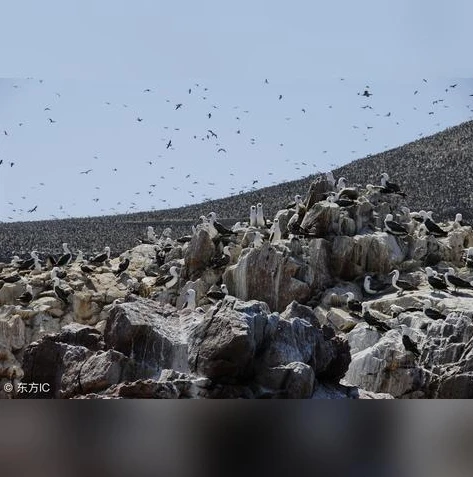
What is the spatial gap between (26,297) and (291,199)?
3.77 metres

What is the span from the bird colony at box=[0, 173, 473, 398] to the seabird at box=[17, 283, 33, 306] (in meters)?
0.02

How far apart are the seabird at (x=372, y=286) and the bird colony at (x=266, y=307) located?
0.02 metres

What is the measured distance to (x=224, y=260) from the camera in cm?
1098

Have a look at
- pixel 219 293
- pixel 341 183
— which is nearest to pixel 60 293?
pixel 219 293

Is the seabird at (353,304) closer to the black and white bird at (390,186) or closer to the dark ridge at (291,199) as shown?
the dark ridge at (291,199)

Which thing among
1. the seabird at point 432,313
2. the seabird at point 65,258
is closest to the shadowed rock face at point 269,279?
the seabird at point 432,313

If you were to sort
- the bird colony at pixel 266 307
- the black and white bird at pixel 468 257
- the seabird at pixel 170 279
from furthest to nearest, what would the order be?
the seabird at pixel 170 279, the black and white bird at pixel 468 257, the bird colony at pixel 266 307

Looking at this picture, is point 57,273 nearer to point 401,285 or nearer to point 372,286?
point 372,286

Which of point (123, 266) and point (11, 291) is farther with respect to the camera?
point (123, 266)

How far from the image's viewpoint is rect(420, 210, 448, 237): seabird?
36.6 ft

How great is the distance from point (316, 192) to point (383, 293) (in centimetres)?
180

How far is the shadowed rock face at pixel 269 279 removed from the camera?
998 cm

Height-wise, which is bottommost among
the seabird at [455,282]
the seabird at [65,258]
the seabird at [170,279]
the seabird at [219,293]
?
the seabird at [219,293]

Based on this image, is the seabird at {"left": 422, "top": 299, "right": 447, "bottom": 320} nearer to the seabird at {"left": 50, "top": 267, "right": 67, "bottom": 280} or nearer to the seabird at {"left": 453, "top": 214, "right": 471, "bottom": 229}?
the seabird at {"left": 453, "top": 214, "right": 471, "bottom": 229}
